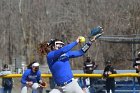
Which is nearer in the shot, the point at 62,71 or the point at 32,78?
the point at 62,71

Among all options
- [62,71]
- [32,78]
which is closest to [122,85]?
[32,78]

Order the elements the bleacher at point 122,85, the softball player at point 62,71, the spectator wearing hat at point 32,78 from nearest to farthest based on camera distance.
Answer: the softball player at point 62,71, the spectator wearing hat at point 32,78, the bleacher at point 122,85

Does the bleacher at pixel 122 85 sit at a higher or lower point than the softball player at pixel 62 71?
lower

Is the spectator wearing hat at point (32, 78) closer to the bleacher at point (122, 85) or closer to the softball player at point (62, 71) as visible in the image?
the bleacher at point (122, 85)

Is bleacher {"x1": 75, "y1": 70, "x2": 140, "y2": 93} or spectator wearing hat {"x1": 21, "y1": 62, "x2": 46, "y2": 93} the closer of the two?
spectator wearing hat {"x1": 21, "y1": 62, "x2": 46, "y2": 93}

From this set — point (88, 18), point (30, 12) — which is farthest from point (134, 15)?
point (30, 12)

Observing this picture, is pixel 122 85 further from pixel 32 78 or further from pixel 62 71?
pixel 62 71

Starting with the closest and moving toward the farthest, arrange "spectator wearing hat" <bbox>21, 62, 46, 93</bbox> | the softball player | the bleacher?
the softball player → "spectator wearing hat" <bbox>21, 62, 46, 93</bbox> → the bleacher

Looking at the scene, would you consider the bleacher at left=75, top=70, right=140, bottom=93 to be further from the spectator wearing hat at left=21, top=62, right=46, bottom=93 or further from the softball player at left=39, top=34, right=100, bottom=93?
the softball player at left=39, top=34, right=100, bottom=93

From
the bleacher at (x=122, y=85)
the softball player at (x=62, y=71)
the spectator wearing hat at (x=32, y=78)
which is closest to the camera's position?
the softball player at (x=62, y=71)

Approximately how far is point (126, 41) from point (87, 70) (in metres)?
14.6

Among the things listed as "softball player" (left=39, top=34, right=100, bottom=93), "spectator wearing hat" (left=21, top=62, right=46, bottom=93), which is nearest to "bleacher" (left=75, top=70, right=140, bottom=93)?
"spectator wearing hat" (left=21, top=62, right=46, bottom=93)

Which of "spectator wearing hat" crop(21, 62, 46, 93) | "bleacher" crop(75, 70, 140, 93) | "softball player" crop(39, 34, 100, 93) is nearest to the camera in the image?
"softball player" crop(39, 34, 100, 93)

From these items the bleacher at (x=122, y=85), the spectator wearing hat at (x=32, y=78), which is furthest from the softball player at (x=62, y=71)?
the bleacher at (x=122, y=85)
